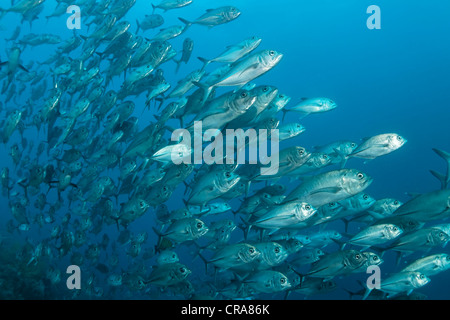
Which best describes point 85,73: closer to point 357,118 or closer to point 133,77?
point 133,77

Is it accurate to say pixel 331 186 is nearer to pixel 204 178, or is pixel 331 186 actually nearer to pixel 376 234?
pixel 376 234

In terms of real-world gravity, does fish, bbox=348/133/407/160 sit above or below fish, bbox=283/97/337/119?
below

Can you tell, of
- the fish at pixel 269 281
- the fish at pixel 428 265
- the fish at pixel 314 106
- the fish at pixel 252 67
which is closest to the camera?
the fish at pixel 252 67

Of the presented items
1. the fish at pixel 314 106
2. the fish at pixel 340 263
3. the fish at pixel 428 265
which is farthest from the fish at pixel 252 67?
the fish at pixel 428 265

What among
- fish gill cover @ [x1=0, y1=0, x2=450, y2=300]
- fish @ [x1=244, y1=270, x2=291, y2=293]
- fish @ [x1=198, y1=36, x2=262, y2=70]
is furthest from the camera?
fish @ [x1=198, y1=36, x2=262, y2=70]

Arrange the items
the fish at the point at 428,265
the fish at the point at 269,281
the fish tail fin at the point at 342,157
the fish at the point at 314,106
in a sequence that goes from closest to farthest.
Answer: the fish at the point at 269,281 < the fish at the point at 428,265 < the fish tail fin at the point at 342,157 < the fish at the point at 314,106

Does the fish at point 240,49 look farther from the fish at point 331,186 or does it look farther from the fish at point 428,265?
the fish at point 428,265

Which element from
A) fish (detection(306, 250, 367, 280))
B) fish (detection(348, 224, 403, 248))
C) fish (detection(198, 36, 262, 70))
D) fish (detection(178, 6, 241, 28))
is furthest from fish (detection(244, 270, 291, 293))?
fish (detection(178, 6, 241, 28))

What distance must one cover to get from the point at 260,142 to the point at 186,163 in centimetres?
116

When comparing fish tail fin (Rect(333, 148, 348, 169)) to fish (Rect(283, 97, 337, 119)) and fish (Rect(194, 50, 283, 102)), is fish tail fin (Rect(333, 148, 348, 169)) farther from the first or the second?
fish (Rect(194, 50, 283, 102))

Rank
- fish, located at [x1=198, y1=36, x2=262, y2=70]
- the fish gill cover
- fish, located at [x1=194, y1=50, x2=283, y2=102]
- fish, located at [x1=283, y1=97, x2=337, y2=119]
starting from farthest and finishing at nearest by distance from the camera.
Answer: fish, located at [x1=283, y1=97, x2=337, y2=119], fish, located at [x1=198, y1=36, x2=262, y2=70], the fish gill cover, fish, located at [x1=194, y1=50, x2=283, y2=102]

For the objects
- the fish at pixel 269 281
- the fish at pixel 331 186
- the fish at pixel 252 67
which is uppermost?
the fish at pixel 252 67
